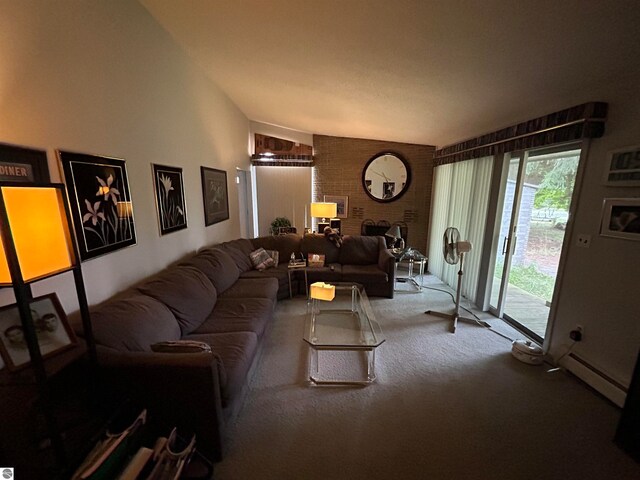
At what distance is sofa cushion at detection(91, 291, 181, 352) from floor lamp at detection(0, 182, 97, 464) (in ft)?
1.79

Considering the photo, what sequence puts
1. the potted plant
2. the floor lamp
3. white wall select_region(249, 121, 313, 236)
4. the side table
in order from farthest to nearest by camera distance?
1. the potted plant
2. white wall select_region(249, 121, 313, 236)
3. the side table
4. the floor lamp

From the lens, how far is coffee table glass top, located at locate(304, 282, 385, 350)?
7.11 feet

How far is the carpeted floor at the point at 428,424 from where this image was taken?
4.77 ft

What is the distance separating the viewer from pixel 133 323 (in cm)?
164

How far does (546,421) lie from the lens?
1.75 metres

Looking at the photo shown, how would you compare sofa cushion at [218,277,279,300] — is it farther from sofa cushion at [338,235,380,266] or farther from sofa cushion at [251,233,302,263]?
sofa cushion at [338,235,380,266]

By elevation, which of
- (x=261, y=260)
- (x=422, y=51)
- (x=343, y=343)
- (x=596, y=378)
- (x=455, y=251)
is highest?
(x=422, y=51)

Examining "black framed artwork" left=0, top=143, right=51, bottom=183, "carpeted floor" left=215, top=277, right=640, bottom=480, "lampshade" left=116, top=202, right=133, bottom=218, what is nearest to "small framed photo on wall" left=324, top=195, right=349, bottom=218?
"carpeted floor" left=215, top=277, right=640, bottom=480

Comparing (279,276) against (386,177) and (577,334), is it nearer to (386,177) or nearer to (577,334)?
(577,334)

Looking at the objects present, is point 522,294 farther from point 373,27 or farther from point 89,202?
point 89,202

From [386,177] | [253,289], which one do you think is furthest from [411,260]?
[253,289]

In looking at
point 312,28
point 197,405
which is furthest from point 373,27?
point 197,405

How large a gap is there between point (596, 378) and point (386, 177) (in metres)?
4.07

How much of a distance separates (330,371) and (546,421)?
150 cm
